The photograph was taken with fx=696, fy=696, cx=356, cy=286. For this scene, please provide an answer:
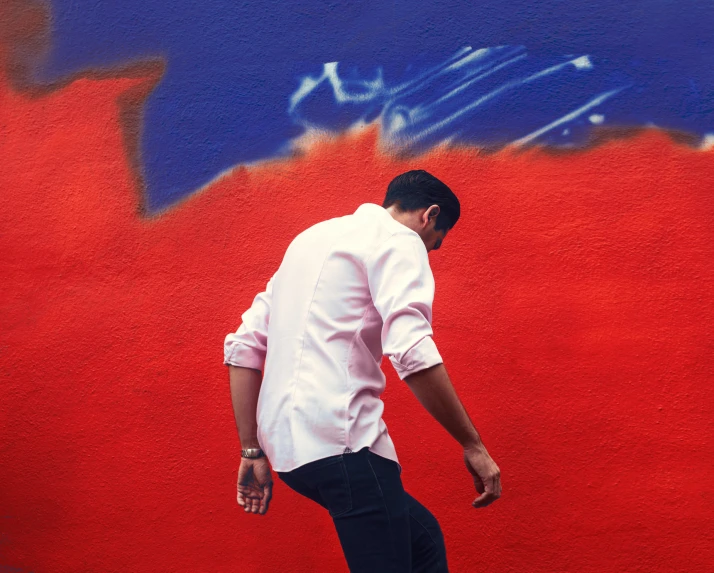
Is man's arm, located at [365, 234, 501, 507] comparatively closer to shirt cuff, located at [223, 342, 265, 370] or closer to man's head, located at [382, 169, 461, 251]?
man's head, located at [382, 169, 461, 251]

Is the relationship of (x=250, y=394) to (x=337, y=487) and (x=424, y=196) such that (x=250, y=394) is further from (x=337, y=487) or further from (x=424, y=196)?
(x=424, y=196)

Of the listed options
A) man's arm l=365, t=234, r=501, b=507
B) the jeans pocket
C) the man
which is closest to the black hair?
the man

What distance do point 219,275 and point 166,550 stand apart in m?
0.98

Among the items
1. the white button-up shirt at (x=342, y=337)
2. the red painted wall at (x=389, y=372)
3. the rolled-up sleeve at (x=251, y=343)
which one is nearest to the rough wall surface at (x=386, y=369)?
the red painted wall at (x=389, y=372)

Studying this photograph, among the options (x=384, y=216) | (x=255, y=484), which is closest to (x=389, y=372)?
(x=255, y=484)

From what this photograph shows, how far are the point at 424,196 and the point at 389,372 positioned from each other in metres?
0.83

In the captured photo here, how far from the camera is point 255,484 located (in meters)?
1.73

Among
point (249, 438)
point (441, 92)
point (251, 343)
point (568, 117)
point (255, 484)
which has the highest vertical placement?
point (441, 92)

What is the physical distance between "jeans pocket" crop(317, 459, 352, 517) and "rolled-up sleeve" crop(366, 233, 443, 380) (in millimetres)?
234

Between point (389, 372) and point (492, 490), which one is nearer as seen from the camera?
point (492, 490)

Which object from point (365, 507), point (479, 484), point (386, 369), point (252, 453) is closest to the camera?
point (365, 507)

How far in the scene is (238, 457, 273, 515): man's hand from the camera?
5.58 ft

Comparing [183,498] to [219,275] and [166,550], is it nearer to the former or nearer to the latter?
[166,550]

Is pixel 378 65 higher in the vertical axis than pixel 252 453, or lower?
higher
